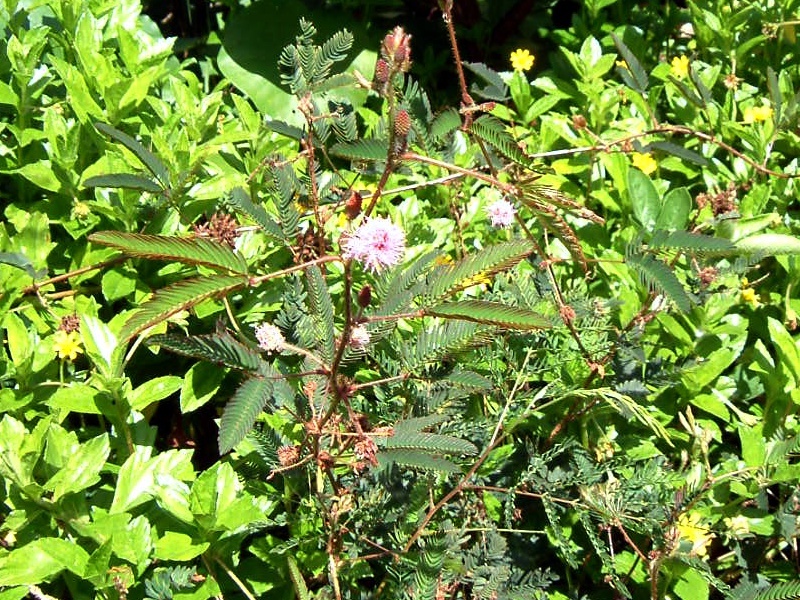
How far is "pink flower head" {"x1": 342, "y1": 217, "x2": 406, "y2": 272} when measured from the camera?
4.25ft

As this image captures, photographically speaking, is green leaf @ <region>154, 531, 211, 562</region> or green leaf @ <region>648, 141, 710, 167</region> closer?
green leaf @ <region>154, 531, 211, 562</region>

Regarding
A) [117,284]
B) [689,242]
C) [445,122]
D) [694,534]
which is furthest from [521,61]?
[694,534]

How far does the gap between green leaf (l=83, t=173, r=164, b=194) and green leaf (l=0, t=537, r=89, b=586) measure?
595 mm

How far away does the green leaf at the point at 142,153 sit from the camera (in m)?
1.80

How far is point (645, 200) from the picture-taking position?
2129mm

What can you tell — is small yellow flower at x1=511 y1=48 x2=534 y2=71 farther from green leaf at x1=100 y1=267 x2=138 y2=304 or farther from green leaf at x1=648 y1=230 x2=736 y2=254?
green leaf at x1=100 y1=267 x2=138 y2=304

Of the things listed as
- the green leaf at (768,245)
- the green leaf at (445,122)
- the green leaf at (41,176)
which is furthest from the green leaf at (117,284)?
the green leaf at (768,245)

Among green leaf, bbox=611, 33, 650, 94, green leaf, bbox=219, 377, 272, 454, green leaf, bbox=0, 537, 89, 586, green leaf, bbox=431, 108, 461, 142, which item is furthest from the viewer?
green leaf, bbox=611, 33, 650, 94

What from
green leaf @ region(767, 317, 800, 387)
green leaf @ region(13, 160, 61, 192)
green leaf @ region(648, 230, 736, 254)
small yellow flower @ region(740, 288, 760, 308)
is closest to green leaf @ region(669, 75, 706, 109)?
small yellow flower @ region(740, 288, 760, 308)

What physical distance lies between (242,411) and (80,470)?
1.44 feet

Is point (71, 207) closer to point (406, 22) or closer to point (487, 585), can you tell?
point (487, 585)

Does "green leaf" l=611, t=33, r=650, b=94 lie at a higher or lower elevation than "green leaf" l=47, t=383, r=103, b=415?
higher

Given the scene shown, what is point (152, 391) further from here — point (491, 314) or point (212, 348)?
point (491, 314)

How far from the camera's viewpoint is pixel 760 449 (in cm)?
187
